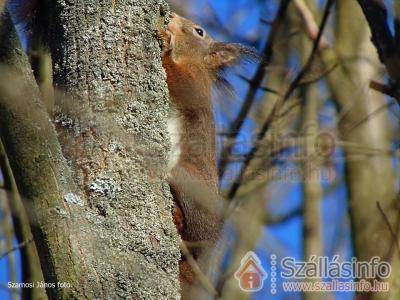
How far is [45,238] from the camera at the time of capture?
1822 millimetres

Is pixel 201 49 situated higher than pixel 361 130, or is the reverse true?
pixel 201 49

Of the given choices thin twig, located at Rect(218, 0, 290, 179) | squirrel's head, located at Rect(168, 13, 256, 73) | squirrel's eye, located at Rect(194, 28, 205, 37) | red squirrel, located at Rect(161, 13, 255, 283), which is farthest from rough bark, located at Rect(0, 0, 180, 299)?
squirrel's eye, located at Rect(194, 28, 205, 37)

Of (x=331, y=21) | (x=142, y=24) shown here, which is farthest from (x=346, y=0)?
(x=142, y=24)

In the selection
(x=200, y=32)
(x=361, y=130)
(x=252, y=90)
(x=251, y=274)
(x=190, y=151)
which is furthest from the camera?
(x=361, y=130)

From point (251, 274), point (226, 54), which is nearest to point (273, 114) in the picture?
point (226, 54)

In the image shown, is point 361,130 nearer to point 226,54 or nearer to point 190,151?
point 226,54

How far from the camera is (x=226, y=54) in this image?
4.52 metres

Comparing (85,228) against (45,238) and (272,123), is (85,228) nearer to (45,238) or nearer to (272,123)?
(45,238)

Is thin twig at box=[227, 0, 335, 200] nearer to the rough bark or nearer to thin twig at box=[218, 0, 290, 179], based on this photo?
thin twig at box=[218, 0, 290, 179]

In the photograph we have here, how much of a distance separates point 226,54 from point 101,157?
2506 mm

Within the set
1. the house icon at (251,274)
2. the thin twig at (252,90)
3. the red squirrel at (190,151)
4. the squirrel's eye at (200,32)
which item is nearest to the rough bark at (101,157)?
the red squirrel at (190,151)

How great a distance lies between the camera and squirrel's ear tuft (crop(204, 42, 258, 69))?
4461mm

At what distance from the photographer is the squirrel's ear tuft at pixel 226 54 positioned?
4.46m

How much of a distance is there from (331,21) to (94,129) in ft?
13.6
